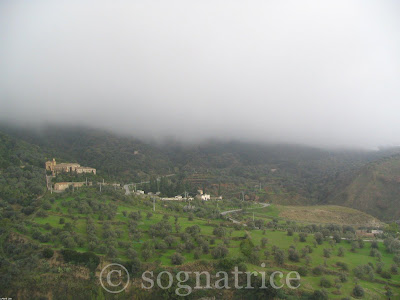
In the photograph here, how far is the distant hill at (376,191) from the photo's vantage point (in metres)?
72.5

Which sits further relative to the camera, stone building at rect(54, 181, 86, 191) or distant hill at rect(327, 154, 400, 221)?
distant hill at rect(327, 154, 400, 221)

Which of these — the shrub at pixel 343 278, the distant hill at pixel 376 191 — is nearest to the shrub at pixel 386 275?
the shrub at pixel 343 278

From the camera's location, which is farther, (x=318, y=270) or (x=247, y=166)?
(x=247, y=166)

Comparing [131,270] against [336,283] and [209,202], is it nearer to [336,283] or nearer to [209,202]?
[336,283]

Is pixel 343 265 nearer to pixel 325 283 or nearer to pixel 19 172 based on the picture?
pixel 325 283

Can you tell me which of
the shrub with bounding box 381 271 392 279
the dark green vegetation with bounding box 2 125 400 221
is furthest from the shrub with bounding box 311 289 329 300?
the dark green vegetation with bounding box 2 125 400 221

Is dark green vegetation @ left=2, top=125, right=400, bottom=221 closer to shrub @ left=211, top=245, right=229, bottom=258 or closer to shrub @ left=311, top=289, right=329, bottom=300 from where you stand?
shrub @ left=211, top=245, right=229, bottom=258

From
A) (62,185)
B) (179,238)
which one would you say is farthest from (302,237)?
(62,185)

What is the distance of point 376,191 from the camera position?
77.4 m

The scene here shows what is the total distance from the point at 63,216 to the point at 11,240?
27.2 feet

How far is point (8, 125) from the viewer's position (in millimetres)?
111688

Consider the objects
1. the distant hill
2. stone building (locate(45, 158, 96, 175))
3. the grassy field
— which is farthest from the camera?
the distant hill

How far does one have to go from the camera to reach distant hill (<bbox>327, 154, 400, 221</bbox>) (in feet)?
238

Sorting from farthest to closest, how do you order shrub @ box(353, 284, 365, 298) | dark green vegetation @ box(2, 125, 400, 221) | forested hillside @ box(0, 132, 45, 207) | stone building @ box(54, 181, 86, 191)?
dark green vegetation @ box(2, 125, 400, 221)
stone building @ box(54, 181, 86, 191)
forested hillside @ box(0, 132, 45, 207)
shrub @ box(353, 284, 365, 298)
